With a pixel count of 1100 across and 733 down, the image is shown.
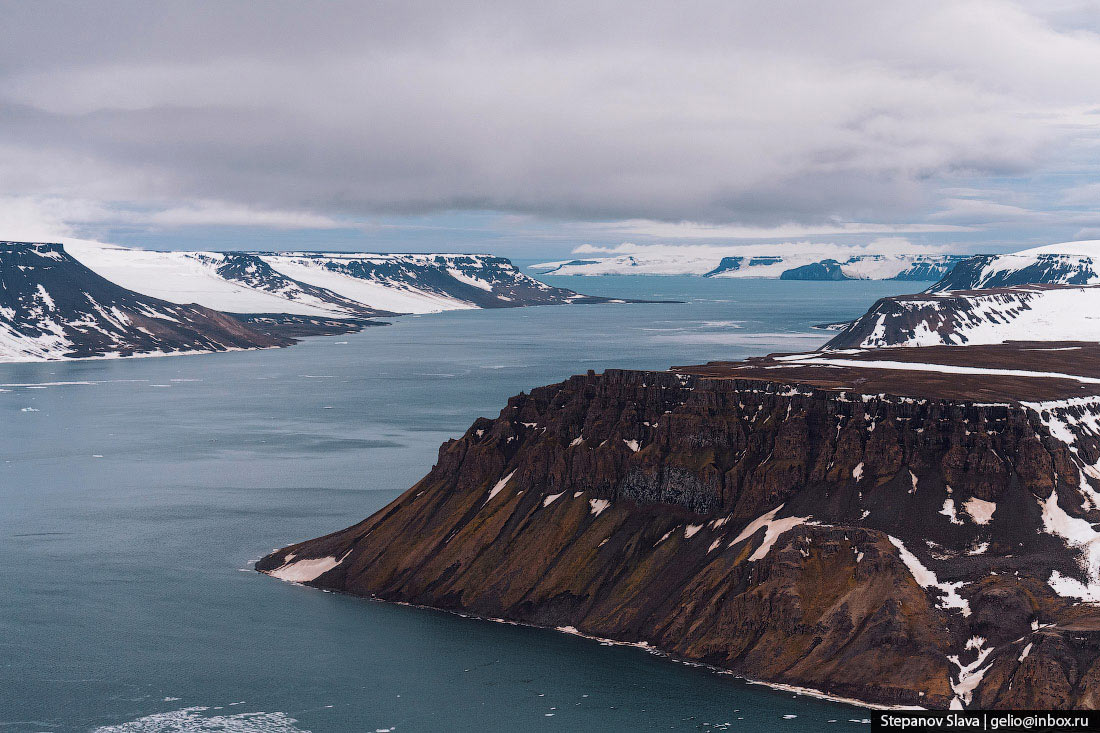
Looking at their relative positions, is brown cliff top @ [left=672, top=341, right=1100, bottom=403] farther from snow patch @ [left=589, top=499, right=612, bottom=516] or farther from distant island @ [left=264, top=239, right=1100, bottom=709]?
snow patch @ [left=589, top=499, right=612, bottom=516]

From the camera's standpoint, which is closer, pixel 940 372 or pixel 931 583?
pixel 931 583

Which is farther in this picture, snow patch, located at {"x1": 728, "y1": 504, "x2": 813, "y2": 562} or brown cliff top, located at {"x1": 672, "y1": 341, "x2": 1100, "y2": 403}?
brown cliff top, located at {"x1": 672, "y1": 341, "x2": 1100, "y2": 403}

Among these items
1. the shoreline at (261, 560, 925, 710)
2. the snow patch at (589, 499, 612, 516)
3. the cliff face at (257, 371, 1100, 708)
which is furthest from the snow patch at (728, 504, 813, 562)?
the snow patch at (589, 499, 612, 516)

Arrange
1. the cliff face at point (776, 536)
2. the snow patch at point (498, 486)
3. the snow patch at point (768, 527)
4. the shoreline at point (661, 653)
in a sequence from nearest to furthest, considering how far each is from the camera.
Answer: the shoreline at point (661, 653), the cliff face at point (776, 536), the snow patch at point (768, 527), the snow patch at point (498, 486)

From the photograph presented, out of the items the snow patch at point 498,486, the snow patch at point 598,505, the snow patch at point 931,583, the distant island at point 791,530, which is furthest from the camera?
the snow patch at point 498,486

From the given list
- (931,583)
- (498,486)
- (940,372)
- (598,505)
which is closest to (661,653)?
(931,583)

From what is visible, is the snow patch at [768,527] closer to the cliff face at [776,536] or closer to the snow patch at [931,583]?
the cliff face at [776,536]

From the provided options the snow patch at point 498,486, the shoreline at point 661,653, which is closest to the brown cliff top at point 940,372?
the snow patch at point 498,486

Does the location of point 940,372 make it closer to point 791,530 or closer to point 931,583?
point 791,530

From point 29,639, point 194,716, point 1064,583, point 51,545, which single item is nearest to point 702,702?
point 1064,583
